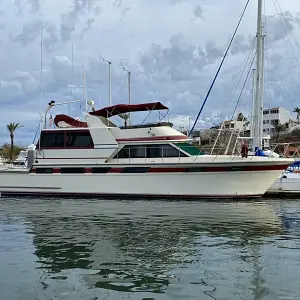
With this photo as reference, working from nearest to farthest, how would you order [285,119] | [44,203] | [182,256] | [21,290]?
[21,290], [182,256], [44,203], [285,119]

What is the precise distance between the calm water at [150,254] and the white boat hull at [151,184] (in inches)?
195

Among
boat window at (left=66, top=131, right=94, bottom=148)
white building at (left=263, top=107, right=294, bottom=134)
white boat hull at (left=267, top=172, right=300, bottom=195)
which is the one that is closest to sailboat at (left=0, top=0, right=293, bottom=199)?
boat window at (left=66, top=131, right=94, bottom=148)

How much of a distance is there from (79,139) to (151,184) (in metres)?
4.69

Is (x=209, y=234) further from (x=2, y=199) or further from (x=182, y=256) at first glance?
(x=2, y=199)

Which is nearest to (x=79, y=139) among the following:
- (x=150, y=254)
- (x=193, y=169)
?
(x=193, y=169)

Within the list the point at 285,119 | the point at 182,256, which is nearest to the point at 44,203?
the point at 182,256

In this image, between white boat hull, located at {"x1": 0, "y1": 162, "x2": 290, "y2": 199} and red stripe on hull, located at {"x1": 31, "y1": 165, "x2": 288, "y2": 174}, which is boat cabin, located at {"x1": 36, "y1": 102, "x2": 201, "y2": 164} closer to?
red stripe on hull, located at {"x1": 31, "y1": 165, "x2": 288, "y2": 174}

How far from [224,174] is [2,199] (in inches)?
462

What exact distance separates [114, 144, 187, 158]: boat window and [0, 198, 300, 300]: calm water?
6041mm

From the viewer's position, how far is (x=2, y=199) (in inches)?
1017

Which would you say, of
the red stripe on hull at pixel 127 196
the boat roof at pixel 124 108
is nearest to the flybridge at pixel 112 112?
the boat roof at pixel 124 108

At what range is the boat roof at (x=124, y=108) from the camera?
2642 centimetres

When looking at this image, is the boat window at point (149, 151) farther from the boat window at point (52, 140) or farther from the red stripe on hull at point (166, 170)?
the boat window at point (52, 140)

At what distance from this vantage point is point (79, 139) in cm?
2636
